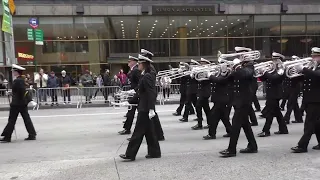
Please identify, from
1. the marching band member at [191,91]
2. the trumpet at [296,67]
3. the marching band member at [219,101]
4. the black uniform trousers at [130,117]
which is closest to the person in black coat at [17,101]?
the black uniform trousers at [130,117]

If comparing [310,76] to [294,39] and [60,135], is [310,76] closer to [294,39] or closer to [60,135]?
[60,135]

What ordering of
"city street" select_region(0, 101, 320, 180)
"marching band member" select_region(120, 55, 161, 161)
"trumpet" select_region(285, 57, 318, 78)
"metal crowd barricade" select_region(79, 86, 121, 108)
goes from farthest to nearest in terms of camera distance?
"metal crowd barricade" select_region(79, 86, 121, 108)
"trumpet" select_region(285, 57, 318, 78)
"marching band member" select_region(120, 55, 161, 161)
"city street" select_region(0, 101, 320, 180)

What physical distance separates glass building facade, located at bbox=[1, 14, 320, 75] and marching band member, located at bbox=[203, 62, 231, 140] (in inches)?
700

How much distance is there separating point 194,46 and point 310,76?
66.6 ft

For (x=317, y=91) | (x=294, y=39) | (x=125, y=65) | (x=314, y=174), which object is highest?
(x=294, y=39)

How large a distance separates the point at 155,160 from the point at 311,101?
2.87m

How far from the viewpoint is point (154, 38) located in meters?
25.9

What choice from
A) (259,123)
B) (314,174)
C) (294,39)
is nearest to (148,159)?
(314,174)

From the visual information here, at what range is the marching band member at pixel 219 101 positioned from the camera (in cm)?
788

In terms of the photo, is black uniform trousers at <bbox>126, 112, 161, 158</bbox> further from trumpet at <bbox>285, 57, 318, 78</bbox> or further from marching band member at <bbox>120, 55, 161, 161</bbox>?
trumpet at <bbox>285, 57, 318, 78</bbox>

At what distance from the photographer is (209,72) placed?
28.7ft

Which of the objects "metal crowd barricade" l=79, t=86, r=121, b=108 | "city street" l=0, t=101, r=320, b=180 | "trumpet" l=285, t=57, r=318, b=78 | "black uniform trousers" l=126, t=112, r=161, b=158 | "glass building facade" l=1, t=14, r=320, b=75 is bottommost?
"city street" l=0, t=101, r=320, b=180

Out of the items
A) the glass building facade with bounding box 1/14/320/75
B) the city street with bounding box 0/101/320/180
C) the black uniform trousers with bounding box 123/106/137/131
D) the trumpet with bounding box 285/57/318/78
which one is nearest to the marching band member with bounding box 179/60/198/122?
the city street with bounding box 0/101/320/180

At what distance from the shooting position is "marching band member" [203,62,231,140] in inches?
310
